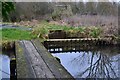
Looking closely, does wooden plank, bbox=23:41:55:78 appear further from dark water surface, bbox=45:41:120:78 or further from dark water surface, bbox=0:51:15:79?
dark water surface, bbox=0:51:15:79

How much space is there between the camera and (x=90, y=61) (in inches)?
281

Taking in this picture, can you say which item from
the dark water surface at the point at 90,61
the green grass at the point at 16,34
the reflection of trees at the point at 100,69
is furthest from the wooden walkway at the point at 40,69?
the green grass at the point at 16,34

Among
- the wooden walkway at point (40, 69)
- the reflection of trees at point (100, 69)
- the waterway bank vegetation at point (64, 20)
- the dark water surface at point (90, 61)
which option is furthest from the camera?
the waterway bank vegetation at point (64, 20)

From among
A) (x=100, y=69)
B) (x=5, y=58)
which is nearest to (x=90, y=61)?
(x=100, y=69)

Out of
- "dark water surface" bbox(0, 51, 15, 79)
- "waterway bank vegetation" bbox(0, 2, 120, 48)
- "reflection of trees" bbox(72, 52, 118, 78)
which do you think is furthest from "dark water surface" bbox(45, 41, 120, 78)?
"dark water surface" bbox(0, 51, 15, 79)

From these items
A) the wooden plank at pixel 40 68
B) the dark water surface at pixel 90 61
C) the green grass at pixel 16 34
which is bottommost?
the dark water surface at pixel 90 61

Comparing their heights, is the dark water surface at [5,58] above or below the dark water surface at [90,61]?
above

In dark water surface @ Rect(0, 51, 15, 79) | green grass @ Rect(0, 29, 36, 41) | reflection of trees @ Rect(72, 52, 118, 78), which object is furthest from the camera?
green grass @ Rect(0, 29, 36, 41)

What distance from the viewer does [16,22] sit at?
16.0 metres

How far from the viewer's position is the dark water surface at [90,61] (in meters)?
5.74

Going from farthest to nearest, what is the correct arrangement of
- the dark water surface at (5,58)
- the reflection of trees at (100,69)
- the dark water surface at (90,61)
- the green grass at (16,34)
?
the green grass at (16,34)
the dark water surface at (5,58)
the dark water surface at (90,61)
the reflection of trees at (100,69)

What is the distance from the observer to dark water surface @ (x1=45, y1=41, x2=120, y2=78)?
18.8 feet

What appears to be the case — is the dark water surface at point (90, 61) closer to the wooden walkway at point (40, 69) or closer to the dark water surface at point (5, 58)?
the dark water surface at point (5, 58)

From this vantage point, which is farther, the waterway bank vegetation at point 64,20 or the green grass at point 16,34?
the waterway bank vegetation at point 64,20
